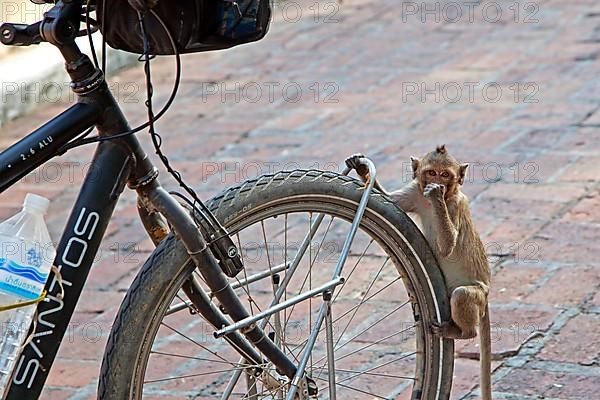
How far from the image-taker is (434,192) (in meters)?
2.64

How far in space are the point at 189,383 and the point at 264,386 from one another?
93 cm

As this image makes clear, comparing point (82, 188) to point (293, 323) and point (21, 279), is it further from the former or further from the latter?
point (293, 323)

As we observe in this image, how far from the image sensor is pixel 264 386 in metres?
2.49

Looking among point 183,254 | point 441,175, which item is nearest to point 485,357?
point 441,175

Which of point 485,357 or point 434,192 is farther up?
point 434,192

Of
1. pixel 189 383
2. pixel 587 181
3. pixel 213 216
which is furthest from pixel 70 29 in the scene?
pixel 587 181

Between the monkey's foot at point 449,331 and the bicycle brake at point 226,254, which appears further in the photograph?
the monkey's foot at point 449,331

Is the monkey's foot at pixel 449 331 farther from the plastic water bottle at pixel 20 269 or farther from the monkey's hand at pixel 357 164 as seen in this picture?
the plastic water bottle at pixel 20 269

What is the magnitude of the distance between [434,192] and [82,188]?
2.71 ft

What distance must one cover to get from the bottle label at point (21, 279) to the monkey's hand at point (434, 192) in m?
0.91

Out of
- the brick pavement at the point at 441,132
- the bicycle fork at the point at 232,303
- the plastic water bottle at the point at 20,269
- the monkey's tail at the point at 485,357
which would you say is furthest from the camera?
the brick pavement at the point at 441,132

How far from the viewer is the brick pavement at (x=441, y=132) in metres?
3.55

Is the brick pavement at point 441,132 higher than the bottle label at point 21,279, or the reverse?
the brick pavement at point 441,132

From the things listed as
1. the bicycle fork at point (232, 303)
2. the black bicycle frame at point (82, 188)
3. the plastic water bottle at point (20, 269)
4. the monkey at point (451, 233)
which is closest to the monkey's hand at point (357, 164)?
the monkey at point (451, 233)
